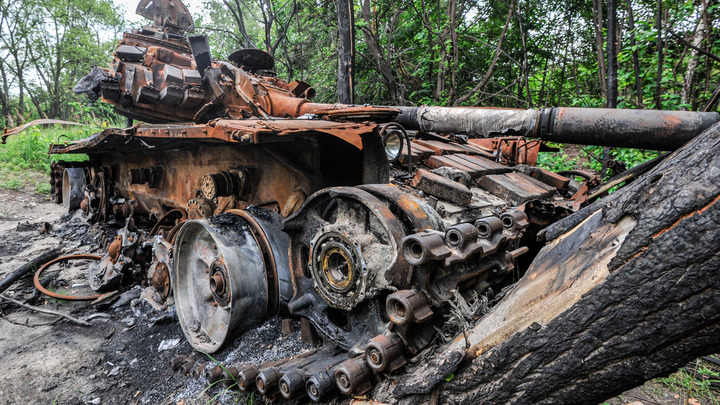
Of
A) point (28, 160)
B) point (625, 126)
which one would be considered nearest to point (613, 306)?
point (625, 126)

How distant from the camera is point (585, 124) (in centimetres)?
300

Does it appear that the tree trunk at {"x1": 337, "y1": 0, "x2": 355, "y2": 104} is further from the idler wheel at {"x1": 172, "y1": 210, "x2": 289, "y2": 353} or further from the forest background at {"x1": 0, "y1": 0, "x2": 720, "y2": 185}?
the idler wheel at {"x1": 172, "y1": 210, "x2": 289, "y2": 353}

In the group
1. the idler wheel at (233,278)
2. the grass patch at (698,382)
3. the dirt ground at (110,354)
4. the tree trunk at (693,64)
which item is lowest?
the dirt ground at (110,354)

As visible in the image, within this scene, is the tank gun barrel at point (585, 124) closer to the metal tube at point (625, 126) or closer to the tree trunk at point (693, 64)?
the metal tube at point (625, 126)

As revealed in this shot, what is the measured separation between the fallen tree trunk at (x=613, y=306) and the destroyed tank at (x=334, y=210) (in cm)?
39

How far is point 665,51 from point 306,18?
27.7 ft

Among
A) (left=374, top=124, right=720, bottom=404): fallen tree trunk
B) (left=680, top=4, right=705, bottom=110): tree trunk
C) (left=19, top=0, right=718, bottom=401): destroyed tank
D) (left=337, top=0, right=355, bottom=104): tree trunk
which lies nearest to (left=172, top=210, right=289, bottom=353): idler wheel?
(left=19, top=0, right=718, bottom=401): destroyed tank

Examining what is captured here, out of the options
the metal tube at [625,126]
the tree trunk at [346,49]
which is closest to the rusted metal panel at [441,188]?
the metal tube at [625,126]

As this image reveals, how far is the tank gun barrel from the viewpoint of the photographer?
8.69 ft

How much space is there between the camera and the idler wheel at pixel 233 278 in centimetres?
277

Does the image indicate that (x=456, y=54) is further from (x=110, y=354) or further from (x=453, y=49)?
(x=110, y=354)

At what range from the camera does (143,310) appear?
405 cm

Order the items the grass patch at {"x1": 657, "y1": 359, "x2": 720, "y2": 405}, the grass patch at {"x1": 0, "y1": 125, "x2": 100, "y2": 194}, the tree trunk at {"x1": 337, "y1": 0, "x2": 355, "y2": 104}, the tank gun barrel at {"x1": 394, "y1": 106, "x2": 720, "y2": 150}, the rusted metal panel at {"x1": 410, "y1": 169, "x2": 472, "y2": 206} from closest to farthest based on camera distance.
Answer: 1. the grass patch at {"x1": 657, "y1": 359, "x2": 720, "y2": 405}
2. the tank gun barrel at {"x1": 394, "y1": 106, "x2": 720, "y2": 150}
3. the rusted metal panel at {"x1": 410, "y1": 169, "x2": 472, "y2": 206}
4. the tree trunk at {"x1": 337, "y1": 0, "x2": 355, "y2": 104}
5. the grass patch at {"x1": 0, "y1": 125, "x2": 100, "y2": 194}

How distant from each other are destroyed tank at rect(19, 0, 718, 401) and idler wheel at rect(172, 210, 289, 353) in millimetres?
14
